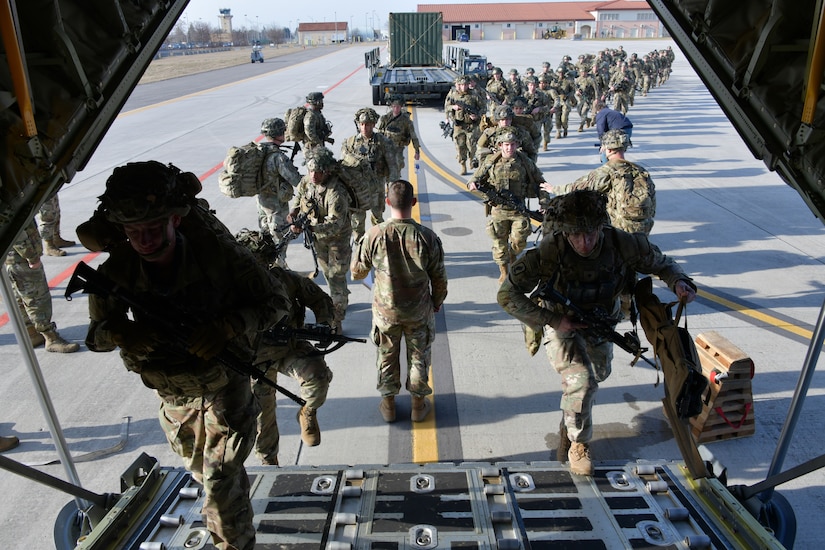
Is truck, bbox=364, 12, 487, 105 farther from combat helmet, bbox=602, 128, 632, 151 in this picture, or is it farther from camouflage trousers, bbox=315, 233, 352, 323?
camouflage trousers, bbox=315, 233, 352, 323

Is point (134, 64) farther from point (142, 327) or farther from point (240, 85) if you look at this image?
point (240, 85)

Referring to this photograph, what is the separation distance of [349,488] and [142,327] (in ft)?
5.80

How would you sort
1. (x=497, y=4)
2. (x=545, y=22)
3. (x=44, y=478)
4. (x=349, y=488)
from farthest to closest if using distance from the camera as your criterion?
(x=497, y=4) → (x=545, y=22) → (x=349, y=488) → (x=44, y=478)

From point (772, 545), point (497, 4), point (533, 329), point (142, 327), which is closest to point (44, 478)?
point (142, 327)

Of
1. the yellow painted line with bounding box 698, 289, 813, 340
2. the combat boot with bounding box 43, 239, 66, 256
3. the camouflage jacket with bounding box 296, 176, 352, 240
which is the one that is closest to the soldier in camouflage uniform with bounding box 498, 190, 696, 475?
the camouflage jacket with bounding box 296, 176, 352, 240

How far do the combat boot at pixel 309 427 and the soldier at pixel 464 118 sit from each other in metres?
9.89

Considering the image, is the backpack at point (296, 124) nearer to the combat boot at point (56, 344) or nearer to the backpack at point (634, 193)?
the combat boot at point (56, 344)

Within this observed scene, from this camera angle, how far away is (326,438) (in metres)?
4.90

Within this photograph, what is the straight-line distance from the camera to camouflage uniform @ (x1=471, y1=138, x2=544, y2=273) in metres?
7.24

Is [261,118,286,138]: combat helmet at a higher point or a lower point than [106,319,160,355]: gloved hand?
higher

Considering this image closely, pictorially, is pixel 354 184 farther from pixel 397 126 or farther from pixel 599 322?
pixel 397 126

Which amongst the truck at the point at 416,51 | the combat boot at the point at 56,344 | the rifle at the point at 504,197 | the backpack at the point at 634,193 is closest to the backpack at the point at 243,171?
the combat boot at the point at 56,344

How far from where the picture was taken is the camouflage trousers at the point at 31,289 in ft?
19.6

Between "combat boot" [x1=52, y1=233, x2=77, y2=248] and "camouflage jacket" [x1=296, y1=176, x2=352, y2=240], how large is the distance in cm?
531
